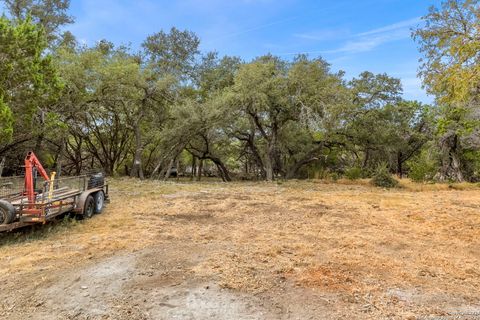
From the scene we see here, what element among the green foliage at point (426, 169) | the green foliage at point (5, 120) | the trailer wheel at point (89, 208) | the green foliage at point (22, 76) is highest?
the green foliage at point (22, 76)

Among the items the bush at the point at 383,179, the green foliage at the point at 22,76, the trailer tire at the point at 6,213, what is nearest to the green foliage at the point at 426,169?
the bush at the point at 383,179

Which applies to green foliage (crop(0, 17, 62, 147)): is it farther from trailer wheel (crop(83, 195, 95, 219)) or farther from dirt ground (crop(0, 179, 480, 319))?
dirt ground (crop(0, 179, 480, 319))

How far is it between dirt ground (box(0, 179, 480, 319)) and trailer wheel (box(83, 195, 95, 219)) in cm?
20

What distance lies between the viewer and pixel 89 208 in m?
7.63

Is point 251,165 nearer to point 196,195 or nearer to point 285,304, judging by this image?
point 196,195

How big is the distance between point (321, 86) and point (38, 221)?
13.0 m

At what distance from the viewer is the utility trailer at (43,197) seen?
5867mm

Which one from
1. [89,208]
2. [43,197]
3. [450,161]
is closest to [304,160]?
[450,161]

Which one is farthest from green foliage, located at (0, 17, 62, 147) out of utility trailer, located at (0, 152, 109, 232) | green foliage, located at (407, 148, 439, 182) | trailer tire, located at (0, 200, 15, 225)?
green foliage, located at (407, 148, 439, 182)

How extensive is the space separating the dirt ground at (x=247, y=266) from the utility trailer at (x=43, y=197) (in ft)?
1.09

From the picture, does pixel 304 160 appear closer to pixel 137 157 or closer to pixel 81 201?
pixel 137 157

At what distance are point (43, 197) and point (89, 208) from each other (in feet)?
5.49

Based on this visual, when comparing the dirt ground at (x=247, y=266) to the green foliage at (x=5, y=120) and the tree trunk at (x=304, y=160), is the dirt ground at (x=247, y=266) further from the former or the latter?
the tree trunk at (x=304, y=160)

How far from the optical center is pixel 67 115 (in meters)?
15.1
